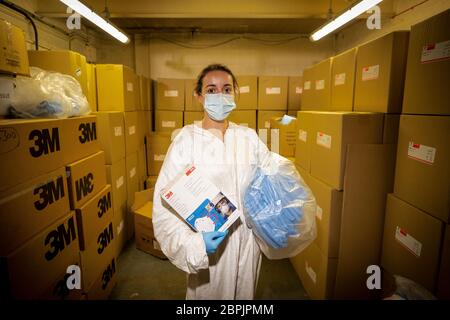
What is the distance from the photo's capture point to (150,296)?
207cm

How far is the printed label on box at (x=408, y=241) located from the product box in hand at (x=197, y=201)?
93 cm

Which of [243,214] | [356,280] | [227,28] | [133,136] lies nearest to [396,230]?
[356,280]

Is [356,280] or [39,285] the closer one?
[39,285]

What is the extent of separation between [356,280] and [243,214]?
1.02m

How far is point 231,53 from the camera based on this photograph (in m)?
4.38

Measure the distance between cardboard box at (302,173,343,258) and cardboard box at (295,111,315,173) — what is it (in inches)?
12.7

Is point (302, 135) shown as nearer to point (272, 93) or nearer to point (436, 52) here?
point (436, 52)

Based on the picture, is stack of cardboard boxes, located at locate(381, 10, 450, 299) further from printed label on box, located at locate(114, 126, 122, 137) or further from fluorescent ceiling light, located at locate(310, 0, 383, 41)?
printed label on box, located at locate(114, 126, 122, 137)

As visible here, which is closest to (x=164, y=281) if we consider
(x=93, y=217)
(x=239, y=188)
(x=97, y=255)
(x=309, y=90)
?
(x=97, y=255)

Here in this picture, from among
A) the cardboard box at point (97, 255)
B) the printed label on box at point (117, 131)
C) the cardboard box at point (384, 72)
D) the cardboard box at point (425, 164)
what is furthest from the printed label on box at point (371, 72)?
the printed label on box at point (117, 131)

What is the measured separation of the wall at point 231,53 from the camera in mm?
4340

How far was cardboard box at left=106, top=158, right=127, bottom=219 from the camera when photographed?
2432mm

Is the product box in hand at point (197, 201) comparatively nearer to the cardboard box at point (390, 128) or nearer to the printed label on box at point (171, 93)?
the cardboard box at point (390, 128)

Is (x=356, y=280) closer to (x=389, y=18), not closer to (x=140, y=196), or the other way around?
(x=140, y=196)
